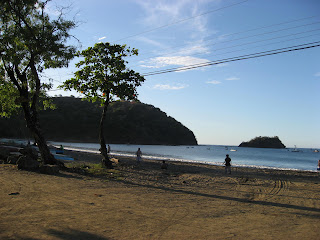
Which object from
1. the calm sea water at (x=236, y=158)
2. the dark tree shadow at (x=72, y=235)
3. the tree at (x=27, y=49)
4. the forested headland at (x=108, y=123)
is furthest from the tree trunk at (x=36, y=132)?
the forested headland at (x=108, y=123)

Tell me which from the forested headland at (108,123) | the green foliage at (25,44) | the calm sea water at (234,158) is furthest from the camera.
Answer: the forested headland at (108,123)

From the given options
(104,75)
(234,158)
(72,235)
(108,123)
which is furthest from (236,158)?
(108,123)

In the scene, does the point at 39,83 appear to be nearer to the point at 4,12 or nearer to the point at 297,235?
the point at 4,12

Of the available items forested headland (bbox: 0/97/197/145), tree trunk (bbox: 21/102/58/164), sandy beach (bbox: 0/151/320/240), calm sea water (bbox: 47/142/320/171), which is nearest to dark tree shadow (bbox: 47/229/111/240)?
sandy beach (bbox: 0/151/320/240)

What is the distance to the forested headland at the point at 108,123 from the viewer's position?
16111cm

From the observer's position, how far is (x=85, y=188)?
11539mm

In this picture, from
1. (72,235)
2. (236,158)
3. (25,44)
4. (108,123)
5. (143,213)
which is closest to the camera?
(72,235)

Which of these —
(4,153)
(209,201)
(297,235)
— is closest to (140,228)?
(297,235)

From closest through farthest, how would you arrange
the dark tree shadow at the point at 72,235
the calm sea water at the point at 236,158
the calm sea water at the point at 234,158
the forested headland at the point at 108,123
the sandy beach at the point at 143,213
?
the dark tree shadow at the point at 72,235 → the sandy beach at the point at 143,213 → the calm sea water at the point at 234,158 → the calm sea water at the point at 236,158 → the forested headland at the point at 108,123

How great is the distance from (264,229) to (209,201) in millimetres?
3699

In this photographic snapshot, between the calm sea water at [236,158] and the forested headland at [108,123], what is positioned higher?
the forested headland at [108,123]

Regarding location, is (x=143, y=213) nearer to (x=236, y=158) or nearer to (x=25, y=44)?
(x=25, y=44)

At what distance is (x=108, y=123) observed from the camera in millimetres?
169875

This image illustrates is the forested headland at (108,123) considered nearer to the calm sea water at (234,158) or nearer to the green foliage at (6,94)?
the calm sea water at (234,158)
